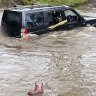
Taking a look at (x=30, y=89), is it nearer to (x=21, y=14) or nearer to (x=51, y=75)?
(x=51, y=75)

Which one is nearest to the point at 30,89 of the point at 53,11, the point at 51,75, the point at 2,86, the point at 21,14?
the point at 2,86

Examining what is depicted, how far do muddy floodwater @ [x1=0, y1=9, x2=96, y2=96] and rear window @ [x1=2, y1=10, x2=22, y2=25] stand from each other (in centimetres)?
72

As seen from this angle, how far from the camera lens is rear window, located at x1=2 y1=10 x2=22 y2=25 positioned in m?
14.9

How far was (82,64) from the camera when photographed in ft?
39.2

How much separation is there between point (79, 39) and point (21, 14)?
2846mm

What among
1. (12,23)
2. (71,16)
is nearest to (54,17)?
(71,16)

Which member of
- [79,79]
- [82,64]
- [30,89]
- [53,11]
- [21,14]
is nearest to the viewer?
[30,89]

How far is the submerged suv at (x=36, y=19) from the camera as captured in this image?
14.9 m

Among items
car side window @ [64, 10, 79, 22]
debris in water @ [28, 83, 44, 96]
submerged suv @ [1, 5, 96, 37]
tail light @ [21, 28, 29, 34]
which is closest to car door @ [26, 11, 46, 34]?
submerged suv @ [1, 5, 96, 37]

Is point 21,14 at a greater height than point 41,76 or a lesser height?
greater

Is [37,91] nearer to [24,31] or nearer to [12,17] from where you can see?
[24,31]

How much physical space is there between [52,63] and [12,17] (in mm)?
3866

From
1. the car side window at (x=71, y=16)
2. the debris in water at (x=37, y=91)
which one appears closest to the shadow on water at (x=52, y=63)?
the debris in water at (x=37, y=91)

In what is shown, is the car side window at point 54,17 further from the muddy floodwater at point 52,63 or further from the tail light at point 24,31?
the tail light at point 24,31
